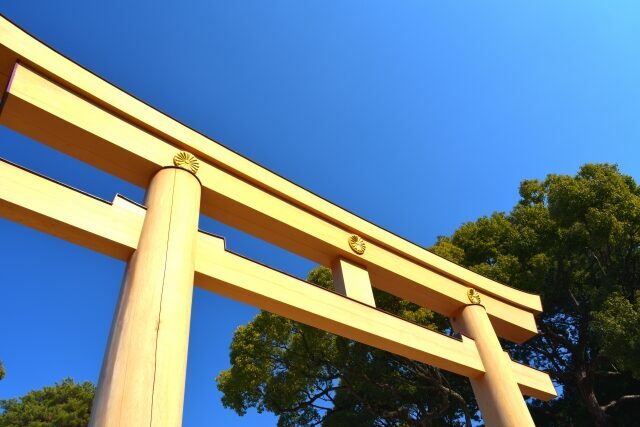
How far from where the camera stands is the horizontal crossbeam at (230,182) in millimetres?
3843

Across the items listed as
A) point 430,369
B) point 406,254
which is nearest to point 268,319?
point 430,369

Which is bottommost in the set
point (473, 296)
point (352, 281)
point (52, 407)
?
point (352, 281)

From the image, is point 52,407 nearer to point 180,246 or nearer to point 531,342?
point 531,342

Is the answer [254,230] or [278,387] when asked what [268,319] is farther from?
[254,230]

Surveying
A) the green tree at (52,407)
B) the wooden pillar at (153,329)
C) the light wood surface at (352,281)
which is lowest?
the wooden pillar at (153,329)

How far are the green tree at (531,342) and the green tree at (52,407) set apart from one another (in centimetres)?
1678

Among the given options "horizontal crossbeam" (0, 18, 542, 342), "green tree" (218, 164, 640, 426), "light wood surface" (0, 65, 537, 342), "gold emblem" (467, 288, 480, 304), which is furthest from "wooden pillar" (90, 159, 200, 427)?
"green tree" (218, 164, 640, 426)

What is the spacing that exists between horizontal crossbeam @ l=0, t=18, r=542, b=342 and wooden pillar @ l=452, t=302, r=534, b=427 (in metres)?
0.41

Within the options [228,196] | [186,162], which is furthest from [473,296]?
[186,162]

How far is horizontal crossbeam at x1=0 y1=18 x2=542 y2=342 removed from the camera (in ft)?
12.6

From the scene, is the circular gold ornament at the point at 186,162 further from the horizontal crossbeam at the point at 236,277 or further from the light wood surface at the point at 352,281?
the light wood surface at the point at 352,281

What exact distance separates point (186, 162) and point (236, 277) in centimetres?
130

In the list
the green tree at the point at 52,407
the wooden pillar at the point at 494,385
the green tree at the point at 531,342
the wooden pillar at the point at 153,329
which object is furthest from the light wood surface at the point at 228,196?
the green tree at the point at 52,407

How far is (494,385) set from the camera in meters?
4.96
